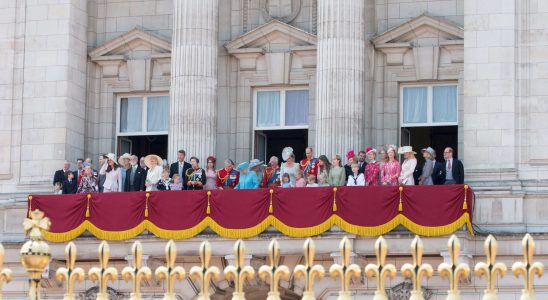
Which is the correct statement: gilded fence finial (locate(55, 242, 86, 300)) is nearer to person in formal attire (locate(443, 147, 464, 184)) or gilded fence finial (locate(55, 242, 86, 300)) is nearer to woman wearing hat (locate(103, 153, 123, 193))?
person in formal attire (locate(443, 147, 464, 184))

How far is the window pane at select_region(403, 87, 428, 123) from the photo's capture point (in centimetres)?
4188

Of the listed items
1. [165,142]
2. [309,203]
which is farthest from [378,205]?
[165,142]

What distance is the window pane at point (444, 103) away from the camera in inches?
1639

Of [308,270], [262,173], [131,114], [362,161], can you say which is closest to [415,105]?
[362,161]

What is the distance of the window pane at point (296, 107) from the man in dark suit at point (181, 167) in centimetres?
460

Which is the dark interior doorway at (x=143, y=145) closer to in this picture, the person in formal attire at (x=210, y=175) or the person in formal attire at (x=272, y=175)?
the person in formal attire at (x=210, y=175)

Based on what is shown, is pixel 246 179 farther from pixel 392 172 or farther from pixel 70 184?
pixel 70 184

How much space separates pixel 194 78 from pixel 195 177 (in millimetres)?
3779

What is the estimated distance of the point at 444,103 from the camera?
1645 inches

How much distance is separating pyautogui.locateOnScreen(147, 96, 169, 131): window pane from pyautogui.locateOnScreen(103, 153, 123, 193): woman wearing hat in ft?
13.3

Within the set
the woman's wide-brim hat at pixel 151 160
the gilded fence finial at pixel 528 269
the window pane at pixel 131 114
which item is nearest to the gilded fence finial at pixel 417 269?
the gilded fence finial at pixel 528 269

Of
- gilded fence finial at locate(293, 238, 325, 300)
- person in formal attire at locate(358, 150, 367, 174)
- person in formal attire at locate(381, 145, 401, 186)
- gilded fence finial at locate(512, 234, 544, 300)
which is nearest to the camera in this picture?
gilded fence finial at locate(512, 234, 544, 300)

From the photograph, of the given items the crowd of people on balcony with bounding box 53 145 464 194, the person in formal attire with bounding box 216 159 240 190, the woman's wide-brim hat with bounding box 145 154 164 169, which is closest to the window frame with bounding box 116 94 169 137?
the crowd of people on balcony with bounding box 53 145 464 194

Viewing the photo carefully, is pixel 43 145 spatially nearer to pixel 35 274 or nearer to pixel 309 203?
pixel 309 203
